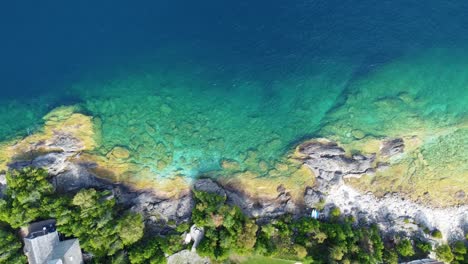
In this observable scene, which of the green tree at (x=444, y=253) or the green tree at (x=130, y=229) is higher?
the green tree at (x=130, y=229)

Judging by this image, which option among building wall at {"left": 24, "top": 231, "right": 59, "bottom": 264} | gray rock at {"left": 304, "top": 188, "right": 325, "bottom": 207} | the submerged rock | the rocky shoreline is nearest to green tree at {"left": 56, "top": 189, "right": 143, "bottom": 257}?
building wall at {"left": 24, "top": 231, "right": 59, "bottom": 264}

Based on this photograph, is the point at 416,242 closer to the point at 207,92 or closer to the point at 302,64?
the point at 302,64

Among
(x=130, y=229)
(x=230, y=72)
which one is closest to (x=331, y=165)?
(x=230, y=72)

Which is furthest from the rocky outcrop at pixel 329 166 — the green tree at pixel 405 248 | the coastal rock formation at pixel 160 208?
the coastal rock formation at pixel 160 208

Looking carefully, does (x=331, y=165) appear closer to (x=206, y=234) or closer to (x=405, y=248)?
(x=405, y=248)

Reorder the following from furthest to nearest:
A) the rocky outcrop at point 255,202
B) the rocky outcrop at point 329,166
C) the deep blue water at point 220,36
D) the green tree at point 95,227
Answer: the deep blue water at point 220,36 → the rocky outcrop at point 329,166 → the rocky outcrop at point 255,202 → the green tree at point 95,227

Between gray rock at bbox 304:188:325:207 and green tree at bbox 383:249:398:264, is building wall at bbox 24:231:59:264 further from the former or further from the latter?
green tree at bbox 383:249:398:264

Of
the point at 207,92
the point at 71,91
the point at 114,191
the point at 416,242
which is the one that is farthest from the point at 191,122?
the point at 416,242

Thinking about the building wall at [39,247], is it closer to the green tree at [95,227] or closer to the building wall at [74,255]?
the green tree at [95,227]
